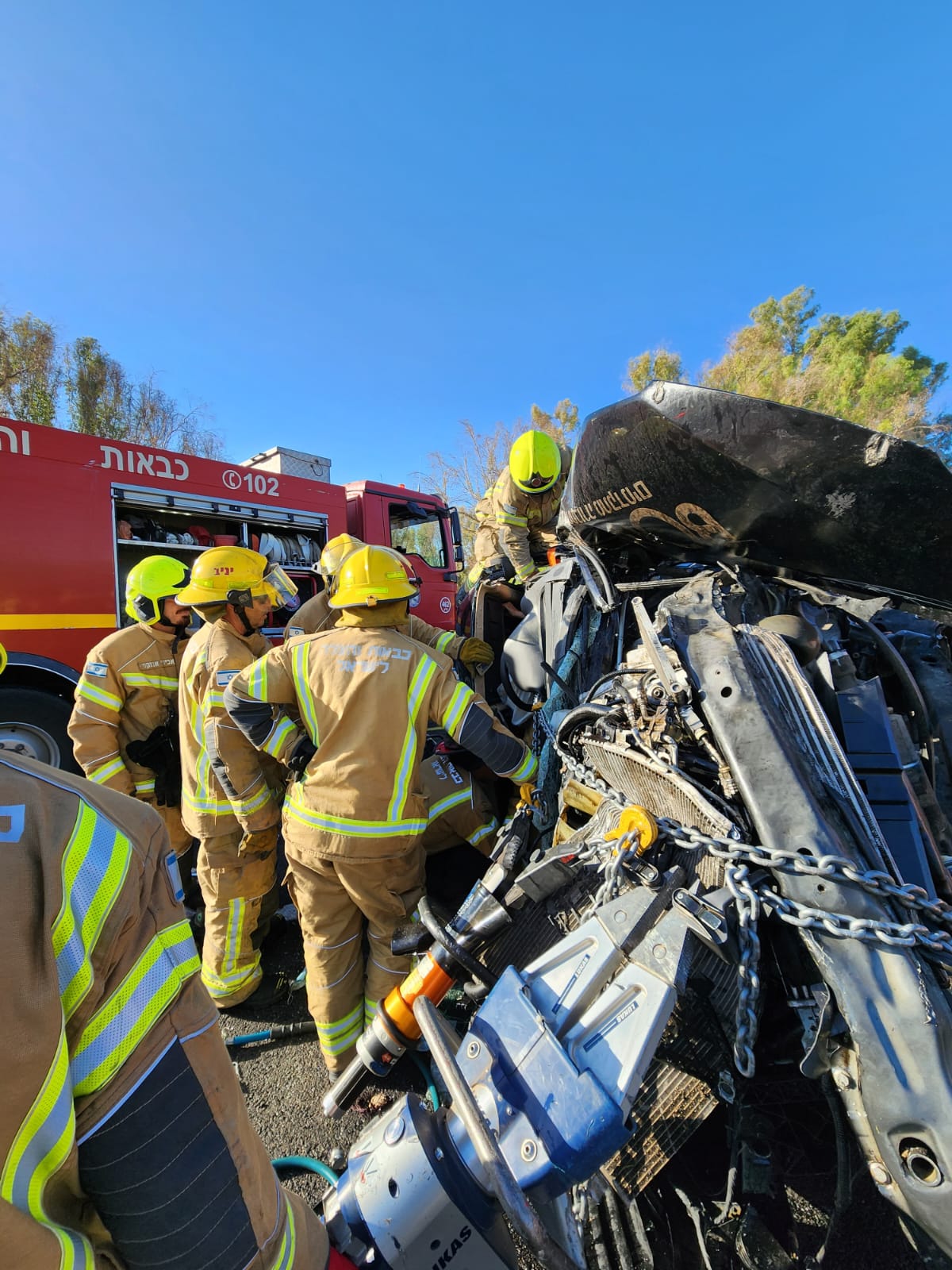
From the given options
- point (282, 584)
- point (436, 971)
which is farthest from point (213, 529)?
point (436, 971)

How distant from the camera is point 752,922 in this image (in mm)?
1257

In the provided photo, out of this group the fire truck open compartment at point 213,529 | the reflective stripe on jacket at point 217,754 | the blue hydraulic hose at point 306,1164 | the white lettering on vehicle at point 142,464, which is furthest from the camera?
the fire truck open compartment at point 213,529

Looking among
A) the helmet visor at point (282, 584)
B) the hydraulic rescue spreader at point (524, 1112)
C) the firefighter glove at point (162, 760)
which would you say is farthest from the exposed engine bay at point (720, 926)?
the helmet visor at point (282, 584)

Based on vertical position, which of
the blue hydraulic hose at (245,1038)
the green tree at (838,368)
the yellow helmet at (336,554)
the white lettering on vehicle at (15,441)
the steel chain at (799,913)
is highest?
the green tree at (838,368)

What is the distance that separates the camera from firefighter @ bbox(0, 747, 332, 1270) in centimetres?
59

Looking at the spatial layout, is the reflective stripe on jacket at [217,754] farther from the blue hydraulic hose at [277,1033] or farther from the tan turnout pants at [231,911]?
the blue hydraulic hose at [277,1033]

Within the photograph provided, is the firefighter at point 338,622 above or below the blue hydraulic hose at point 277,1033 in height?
above

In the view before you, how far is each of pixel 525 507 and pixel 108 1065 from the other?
4363 mm

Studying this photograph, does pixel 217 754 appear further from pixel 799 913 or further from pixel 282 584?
pixel 799 913

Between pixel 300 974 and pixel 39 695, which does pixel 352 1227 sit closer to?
pixel 300 974

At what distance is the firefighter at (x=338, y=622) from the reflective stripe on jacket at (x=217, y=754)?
2.06 ft

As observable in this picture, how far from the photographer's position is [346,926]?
2484mm

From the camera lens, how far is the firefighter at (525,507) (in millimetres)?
4473

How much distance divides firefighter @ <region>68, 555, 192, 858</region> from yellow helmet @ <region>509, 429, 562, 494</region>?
8.74ft
